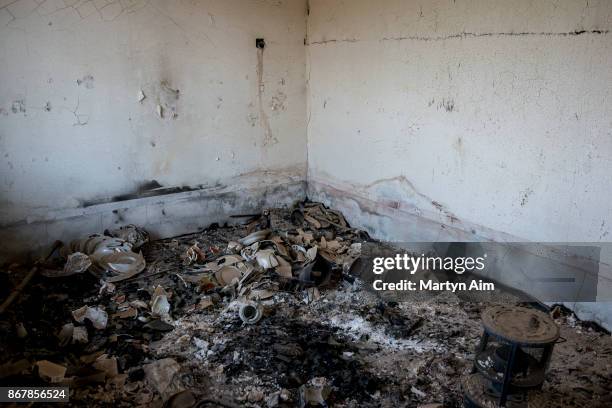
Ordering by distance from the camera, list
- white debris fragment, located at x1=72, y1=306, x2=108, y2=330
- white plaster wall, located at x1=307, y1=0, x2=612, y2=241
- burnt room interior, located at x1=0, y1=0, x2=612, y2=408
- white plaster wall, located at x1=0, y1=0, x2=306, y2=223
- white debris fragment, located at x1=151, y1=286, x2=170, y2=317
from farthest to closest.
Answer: white plaster wall, located at x1=0, y1=0, x2=306, y2=223, white debris fragment, located at x1=151, y1=286, x2=170, y2=317, white debris fragment, located at x1=72, y1=306, x2=108, y2=330, white plaster wall, located at x1=307, y1=0, x2=612, y2=241, burnt room interior, located at x1=0, y1=0, x2=612, y2=408

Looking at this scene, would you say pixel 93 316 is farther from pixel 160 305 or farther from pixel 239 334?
pixel 239 334

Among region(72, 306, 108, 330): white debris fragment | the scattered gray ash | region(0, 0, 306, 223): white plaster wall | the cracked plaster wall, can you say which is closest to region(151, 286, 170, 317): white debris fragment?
region(72, 306, 108, 330): white debris fragment

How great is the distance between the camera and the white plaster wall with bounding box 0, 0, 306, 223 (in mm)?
3830

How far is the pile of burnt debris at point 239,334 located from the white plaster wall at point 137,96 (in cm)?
72

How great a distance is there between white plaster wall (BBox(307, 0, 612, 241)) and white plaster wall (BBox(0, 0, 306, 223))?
609mm

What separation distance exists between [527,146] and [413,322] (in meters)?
1.62

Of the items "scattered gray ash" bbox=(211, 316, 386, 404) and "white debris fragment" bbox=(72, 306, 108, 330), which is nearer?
"scattered gray ash" bbox=(211, 316, 386, 404)

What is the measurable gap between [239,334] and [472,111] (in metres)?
2.62

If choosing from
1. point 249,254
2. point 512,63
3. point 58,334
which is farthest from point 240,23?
point 58,334

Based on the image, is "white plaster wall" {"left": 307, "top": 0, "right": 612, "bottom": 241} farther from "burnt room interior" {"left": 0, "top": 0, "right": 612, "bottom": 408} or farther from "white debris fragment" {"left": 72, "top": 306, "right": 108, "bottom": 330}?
"white debris fragment" {"left": 72, "top": 306, "right": 108, "bottom": 330}

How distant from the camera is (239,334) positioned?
10.5ft

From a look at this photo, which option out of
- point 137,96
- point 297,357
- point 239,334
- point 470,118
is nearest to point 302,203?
point 137,96

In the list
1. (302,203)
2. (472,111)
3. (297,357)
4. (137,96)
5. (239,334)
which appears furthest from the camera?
(302,203)

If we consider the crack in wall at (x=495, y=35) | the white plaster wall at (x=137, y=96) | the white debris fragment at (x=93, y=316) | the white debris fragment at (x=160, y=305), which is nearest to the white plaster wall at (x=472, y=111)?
the crack in wall at (x=495, y=35)
